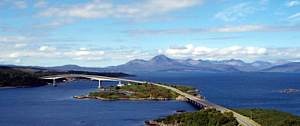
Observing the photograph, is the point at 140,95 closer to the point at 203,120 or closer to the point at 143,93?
the point at 143,93

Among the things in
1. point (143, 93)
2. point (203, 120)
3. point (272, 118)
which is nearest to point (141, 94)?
point (143, 93)

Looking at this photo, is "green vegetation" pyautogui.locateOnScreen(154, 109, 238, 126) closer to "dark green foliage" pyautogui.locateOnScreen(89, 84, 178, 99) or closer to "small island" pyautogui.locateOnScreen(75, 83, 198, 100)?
"small island" pyautogui.locateOnScreen(75, 83, 198, 100)

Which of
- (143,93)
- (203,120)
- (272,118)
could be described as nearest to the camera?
(272,118)

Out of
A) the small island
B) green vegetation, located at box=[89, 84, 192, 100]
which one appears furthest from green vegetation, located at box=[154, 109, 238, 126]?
green vegetation, located at box=[89, 84, 192, 100]

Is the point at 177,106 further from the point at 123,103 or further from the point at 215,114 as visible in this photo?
the point at 215,114

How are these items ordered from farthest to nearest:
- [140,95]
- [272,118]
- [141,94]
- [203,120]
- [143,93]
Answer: [143,93] < [141,94] < [140,95] < [203,120] < [272,118]

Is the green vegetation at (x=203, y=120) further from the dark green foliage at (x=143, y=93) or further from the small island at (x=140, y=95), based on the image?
the dark green foliage at (x=143, y=93)

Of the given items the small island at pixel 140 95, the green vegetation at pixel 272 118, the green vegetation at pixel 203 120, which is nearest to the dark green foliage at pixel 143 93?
the small island at pixel 140 95

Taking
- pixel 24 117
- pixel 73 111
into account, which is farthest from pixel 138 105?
pixel 24 117
